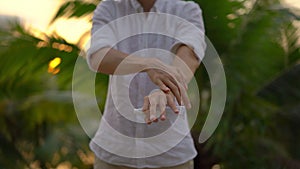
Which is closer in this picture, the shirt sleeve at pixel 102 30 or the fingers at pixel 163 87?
the fingers at pixel 163 87

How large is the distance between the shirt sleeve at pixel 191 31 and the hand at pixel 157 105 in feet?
0.73

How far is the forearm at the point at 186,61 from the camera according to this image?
1.30 metres

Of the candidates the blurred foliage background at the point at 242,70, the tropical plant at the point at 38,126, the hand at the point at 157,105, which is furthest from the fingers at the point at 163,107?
the tropical plant at the point at 38,126

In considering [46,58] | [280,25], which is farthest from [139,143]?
[280,25]

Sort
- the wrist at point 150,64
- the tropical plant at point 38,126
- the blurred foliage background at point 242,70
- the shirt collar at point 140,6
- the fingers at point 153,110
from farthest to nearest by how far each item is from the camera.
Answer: the tropical plant at point 38,126, the blurred foliage background at point 242,70, the shirt collar at point 140,6, the wrist at point 150,64, the fingers at point 153,110

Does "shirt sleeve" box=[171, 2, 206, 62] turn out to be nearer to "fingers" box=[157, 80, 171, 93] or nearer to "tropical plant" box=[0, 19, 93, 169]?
"fingers" box=[157, 80, 171, 93]

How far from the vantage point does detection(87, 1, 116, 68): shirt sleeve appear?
134cm

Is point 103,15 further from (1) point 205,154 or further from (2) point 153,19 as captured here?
(1) point 205,154

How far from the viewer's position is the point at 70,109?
19.1 ft

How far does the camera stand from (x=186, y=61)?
132 centimetres

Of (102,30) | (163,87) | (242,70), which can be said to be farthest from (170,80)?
(242,70)

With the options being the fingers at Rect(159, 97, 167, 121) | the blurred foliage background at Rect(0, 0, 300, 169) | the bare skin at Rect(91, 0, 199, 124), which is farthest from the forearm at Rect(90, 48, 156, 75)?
the blurred foliage background at Rect(0, 0, 300, 169)

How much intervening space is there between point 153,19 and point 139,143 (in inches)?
11.3

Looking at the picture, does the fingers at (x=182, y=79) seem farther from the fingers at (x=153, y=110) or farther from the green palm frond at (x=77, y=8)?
the green palm frond at (x=77, y=8)
